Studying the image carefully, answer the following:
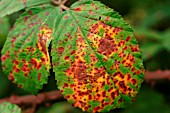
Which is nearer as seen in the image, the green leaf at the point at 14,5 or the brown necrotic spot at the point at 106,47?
the brown necrotic spot at the point at 106,47

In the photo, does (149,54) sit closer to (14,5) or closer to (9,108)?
(14,5)

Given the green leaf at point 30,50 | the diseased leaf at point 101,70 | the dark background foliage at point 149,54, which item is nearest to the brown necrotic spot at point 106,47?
the diseased leaf at point 101,70

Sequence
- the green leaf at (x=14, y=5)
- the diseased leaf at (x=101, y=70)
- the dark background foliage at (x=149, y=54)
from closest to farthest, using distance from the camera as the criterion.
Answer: the diseased leaf at (x=101, y=70) → the green leaf at (x=14, y=5) → the dark background foliage at (x=149, y=54)

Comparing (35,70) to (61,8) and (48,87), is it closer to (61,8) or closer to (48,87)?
(61,8)

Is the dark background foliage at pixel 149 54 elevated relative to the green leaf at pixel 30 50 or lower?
lower

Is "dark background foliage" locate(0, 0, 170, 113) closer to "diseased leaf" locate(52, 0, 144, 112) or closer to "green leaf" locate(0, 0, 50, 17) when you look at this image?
"green leaf" locate(0, 0, 50, 17)

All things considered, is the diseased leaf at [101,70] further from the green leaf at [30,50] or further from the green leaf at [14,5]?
the green leaf at [14,5]

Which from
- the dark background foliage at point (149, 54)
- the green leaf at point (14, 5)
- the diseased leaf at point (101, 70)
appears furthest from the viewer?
the dark background foliage at point (149, 54)

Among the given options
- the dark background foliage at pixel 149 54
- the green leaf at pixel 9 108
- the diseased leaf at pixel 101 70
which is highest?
the diseased leaf at pixel 101 70
